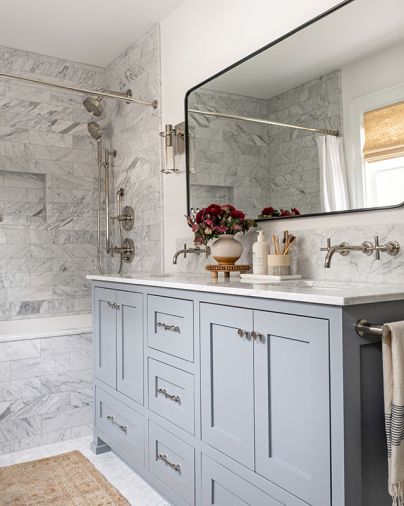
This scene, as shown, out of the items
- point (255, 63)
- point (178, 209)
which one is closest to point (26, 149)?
point (178, 209)

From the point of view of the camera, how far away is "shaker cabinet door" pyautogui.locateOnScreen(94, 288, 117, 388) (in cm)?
251

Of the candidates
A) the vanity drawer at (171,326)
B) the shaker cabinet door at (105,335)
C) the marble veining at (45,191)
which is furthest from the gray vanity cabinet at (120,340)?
the marble veining at (45,191)

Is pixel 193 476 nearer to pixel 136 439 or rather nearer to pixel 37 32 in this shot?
pixel 136 439

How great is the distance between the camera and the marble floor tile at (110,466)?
2246 millimetres

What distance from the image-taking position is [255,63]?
226 centimetres

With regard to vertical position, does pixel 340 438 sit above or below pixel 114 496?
above

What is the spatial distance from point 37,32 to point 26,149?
811 millimetres

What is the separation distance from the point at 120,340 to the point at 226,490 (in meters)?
1.00

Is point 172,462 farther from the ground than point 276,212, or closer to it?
closer to it

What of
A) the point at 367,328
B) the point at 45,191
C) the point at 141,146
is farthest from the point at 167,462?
the point at 45,191

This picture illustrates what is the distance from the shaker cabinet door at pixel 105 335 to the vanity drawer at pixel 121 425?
12 centimetres

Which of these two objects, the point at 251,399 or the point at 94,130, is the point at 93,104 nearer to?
the point at 94,130

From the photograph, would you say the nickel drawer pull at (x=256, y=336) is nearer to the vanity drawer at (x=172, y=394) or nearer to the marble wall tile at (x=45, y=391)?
the vanity drawer at (x=172, y=394)

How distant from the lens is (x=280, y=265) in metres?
1.98
